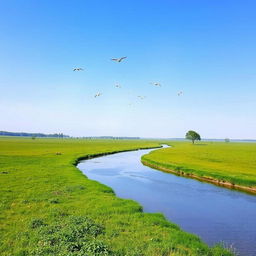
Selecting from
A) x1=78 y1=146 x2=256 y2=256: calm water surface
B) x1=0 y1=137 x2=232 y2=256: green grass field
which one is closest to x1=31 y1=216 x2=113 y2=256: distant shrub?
x1=0 y1=137 x2=232 y2=256: green grass field

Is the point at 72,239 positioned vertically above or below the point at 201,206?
above

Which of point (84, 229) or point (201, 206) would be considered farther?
point (201, 206)

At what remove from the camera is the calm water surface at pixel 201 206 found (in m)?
14.6

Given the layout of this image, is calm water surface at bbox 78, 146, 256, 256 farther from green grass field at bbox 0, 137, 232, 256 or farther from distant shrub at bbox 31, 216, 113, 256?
distant shrub at bbox 31, 216, 113, 256

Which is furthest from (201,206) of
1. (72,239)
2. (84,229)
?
(72,239)

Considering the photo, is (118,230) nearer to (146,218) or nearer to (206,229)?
(146,218)

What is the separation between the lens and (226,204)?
21.7 meters

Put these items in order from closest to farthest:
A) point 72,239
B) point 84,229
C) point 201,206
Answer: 1. point 72,239
2. point 84,229
3. point 201,206

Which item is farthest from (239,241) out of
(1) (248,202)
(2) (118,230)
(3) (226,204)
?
(1) (248,202)

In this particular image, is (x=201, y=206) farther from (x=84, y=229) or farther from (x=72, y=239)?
(x=72, y=239)

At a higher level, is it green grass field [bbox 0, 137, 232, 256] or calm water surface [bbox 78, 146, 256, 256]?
green grass field [bbox 0, 137, 232, 256]

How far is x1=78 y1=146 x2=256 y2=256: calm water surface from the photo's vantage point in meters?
14.6

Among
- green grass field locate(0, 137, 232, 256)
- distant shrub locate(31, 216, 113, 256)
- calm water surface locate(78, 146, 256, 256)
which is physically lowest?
calm water surface locate(78, 146, 256, 256)

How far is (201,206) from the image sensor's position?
68.8 ft
